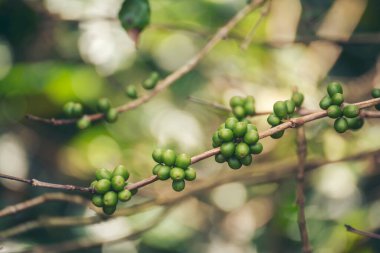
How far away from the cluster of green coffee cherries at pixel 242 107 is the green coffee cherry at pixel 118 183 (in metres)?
0.48

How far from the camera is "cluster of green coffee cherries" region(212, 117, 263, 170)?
3.46 feet

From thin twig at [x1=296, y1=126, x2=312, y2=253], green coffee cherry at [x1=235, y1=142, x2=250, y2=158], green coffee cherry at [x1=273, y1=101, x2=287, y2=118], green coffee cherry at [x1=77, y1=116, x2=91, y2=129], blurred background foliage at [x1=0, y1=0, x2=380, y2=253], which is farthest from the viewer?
blurred background foliage at [x1=0, y1=0, x2=380, y2=253]

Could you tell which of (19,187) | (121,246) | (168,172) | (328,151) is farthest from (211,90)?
(168,172)

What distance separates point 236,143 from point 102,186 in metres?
0.34

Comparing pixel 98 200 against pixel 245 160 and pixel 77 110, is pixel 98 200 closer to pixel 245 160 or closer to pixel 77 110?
pixel 245 160

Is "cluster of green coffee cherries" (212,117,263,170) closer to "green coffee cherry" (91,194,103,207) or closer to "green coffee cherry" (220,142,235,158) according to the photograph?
"green coffee cherry" (220,142,235,158)

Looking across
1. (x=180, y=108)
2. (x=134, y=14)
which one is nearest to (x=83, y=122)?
(x=134, y=14)

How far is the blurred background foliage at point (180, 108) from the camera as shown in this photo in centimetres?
242

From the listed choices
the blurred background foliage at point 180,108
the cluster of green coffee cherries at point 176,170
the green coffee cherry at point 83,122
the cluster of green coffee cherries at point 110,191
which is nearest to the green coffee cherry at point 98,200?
the cluster of green coffee cherries at point 110,191

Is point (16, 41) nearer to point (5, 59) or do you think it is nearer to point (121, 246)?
point (5, 59)

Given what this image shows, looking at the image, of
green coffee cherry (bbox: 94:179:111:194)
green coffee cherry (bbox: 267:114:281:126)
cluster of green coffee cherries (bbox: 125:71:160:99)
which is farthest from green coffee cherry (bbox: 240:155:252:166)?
cluster of green coffee cherries (bbox: 125:71:160:99)

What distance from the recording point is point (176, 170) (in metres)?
1.06

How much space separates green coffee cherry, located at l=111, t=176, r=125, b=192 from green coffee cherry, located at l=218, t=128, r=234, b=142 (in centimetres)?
26

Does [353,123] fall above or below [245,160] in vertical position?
above
